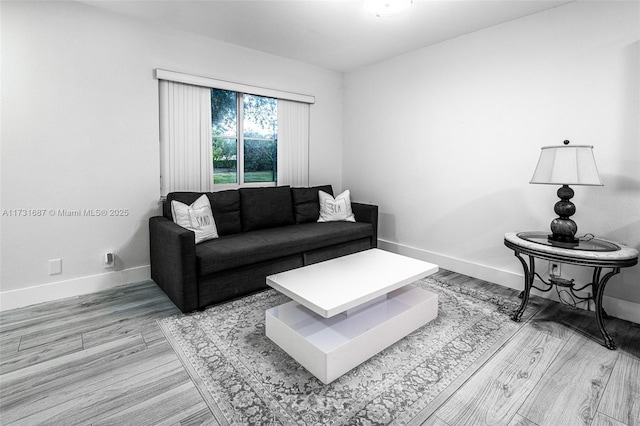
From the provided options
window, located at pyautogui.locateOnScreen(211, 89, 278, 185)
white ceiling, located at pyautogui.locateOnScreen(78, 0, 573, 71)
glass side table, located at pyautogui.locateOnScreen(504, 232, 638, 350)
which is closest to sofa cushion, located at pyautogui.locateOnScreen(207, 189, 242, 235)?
window, located at pyautogui.locateOnScreen(211, 89, 278, 185)

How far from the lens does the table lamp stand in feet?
7.24

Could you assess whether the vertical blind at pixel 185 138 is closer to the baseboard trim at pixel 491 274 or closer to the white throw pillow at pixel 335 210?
the white throw pillow at pixel 335 210

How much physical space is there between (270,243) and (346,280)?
3.23 ft

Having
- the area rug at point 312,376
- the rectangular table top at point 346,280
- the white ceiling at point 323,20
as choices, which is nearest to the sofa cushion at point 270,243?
the area rug at point 312,376

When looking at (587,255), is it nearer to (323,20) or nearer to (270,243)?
(270,243)

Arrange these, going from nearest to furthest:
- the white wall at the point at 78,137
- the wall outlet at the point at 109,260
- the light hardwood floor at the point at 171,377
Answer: the light hardwood floor at the point at 171,377
the white wall at the point at 78,137
the wall outlet at the point at 109,260

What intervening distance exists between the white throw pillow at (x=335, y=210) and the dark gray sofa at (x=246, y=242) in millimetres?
79

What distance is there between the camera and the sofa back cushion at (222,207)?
3135 mm

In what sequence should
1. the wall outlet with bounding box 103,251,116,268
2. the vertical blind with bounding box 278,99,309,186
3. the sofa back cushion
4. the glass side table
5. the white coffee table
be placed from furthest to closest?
the vertical blind with bounding box 278,99,309,186 → the sofa back cushion → the wall outlet with bounding box 103,251,116,268 → the glass side table → the white coffee table

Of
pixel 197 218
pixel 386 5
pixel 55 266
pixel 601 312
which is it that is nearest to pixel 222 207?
pixel 197 218

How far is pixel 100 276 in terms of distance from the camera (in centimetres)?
299

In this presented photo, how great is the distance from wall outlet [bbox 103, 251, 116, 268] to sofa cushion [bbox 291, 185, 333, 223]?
197 centimetres

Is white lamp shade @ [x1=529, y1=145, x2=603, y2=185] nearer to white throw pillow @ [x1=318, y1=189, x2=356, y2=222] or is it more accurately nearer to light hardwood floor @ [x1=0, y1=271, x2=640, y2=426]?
light hardwood floor @ [x1=0, y1=271, x2=640, y2=426]

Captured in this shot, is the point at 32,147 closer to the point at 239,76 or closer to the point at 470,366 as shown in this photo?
the point at 239,76
